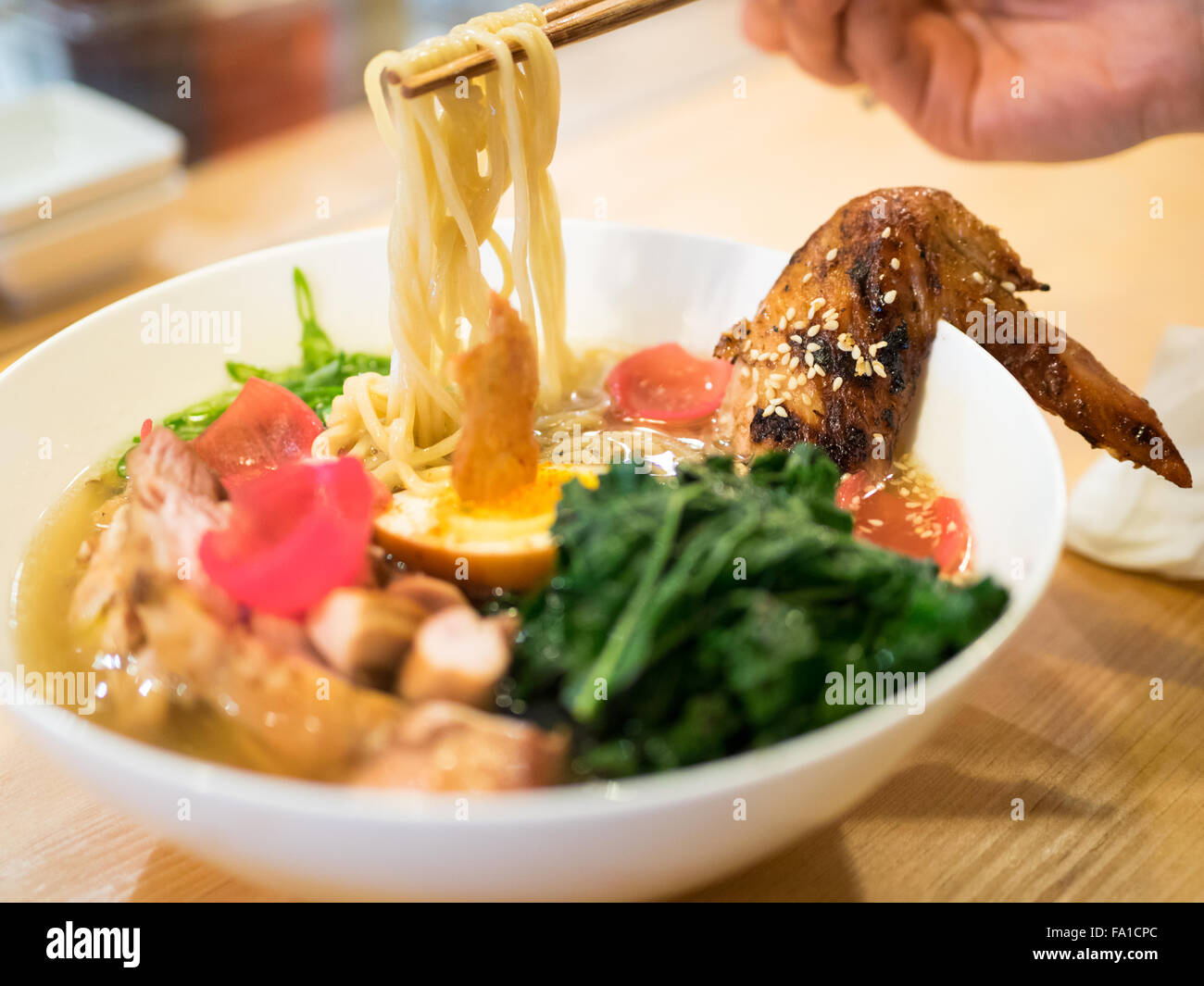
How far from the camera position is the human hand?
223cm

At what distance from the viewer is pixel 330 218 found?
3.11 meters

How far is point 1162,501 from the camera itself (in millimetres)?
1850

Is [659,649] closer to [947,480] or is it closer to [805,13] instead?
[947,480]

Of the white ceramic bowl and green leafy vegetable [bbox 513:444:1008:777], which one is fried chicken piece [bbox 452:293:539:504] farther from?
the white ceramic bowl

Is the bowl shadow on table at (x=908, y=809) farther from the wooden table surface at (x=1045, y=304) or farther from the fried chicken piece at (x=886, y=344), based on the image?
the fried chicken piece at (x=886, y=344)

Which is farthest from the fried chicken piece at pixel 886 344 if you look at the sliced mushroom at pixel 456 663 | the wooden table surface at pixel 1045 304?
the sliced mushroom at pixel 456 663

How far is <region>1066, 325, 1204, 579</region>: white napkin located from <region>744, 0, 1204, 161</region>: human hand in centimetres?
63

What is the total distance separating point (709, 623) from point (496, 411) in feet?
1.66

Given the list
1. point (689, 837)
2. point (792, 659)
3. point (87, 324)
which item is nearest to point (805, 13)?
point (87, 324)

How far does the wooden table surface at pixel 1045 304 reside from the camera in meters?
1.37

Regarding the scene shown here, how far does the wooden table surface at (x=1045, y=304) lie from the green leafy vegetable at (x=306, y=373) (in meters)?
0.61

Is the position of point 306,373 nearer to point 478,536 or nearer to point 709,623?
point 478,536

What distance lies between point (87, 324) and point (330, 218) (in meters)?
1.39
